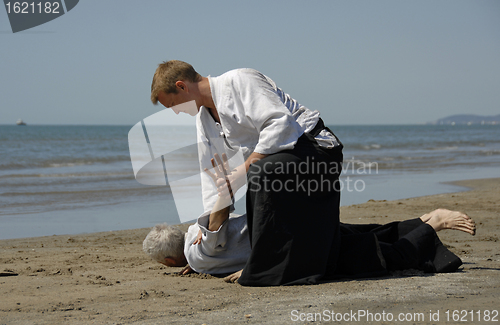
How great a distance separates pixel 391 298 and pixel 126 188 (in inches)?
287

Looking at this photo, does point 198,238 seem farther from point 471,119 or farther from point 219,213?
point 471,119

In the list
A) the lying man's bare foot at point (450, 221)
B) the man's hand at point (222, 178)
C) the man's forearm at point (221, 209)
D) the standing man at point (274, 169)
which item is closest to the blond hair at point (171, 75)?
the standing man at point (274, 169)

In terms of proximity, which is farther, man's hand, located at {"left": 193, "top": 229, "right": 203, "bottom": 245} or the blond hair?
man's hand, located at {"left": 193, "top": 229, "right": 203, "bottom": 245}

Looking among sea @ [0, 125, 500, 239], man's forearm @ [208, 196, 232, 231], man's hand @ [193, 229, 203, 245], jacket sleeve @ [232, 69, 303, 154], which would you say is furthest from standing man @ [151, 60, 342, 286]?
sea @ [0, 125, 500, 239]

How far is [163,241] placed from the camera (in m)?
3.23

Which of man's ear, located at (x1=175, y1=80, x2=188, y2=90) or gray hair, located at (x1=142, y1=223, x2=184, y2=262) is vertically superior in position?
man's ear, located at (x1=175, y1=80, x2=188, y2=90)

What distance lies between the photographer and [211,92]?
2.80 m

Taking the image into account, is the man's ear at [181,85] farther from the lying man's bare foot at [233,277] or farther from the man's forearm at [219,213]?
the lying man's bare foot at [233,277]

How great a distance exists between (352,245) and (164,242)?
128 cm

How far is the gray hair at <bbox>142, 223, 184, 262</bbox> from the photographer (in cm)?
322

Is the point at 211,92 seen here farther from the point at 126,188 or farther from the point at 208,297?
the point at 126,188

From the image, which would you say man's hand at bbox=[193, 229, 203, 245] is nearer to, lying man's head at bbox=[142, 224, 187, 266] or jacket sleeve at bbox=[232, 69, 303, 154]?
lying man's head at bbox=[142, 224, 187, 266]

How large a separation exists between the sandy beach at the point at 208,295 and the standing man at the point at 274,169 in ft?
0.52

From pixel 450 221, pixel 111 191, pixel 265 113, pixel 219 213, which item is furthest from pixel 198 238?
pixel 111 191
